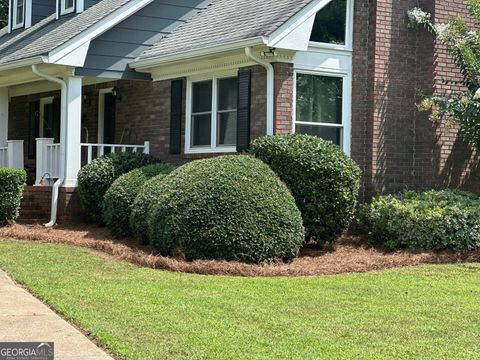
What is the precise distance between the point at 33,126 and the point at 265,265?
13.1 meters

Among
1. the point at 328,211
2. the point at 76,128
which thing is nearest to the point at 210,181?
the point at 328,211

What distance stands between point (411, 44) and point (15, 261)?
27.7ft

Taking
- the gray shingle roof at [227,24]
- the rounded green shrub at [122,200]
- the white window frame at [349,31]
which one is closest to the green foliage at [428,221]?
the white window frame at [349,31]

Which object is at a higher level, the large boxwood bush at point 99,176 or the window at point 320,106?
the window at point 320,106

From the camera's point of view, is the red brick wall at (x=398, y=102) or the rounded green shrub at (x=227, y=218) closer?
the rounded green shrub at (x=227, y=218)

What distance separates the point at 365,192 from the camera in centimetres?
1444

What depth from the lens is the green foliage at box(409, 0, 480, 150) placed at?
1386 cm

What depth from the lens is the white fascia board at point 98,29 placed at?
1507 centimetres

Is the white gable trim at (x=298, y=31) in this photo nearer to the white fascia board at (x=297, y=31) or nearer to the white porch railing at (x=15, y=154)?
the white fascia board at (x=297, y=31)

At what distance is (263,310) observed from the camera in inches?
316

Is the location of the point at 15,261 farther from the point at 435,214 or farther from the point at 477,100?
the point at 477,100

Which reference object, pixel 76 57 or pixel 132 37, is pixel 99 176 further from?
pixel 132 37

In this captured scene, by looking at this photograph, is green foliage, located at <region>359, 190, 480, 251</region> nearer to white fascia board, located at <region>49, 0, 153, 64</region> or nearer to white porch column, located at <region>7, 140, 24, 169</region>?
white fascia board, located at <region>49, 0, 153, 64</region>

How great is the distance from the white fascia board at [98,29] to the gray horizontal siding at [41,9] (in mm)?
6752
